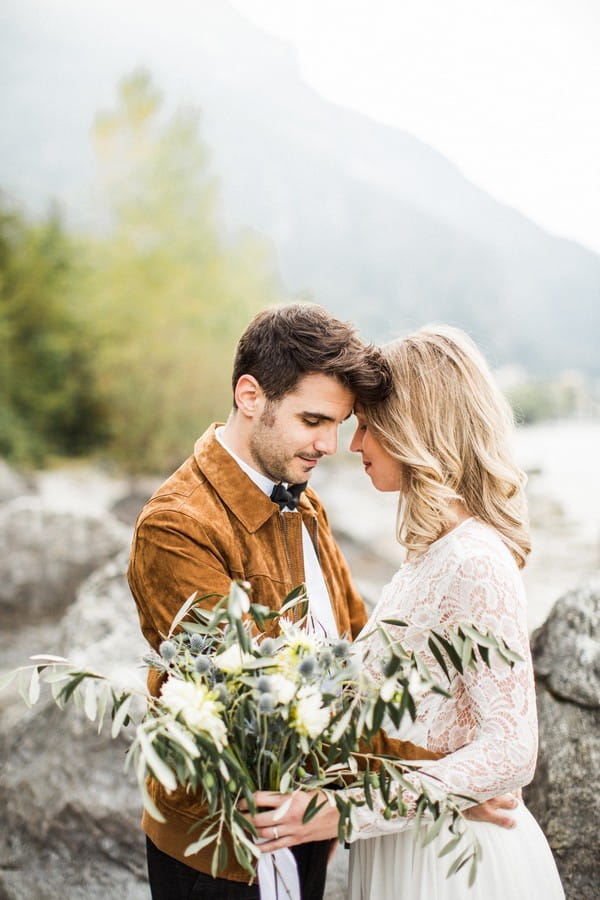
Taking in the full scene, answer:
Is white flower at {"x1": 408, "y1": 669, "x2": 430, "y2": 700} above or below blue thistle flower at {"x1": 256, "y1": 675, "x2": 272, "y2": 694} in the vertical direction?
below

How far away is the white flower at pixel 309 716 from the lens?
3.58 feet

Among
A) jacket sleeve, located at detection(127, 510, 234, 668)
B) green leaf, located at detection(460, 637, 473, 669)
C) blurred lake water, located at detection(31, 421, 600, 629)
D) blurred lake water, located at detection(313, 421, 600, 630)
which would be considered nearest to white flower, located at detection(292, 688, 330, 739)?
green leaf, located at detection(460, 637, 473, 669)

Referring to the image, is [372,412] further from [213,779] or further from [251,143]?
[251,143]

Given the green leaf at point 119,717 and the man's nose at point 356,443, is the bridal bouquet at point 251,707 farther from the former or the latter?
the man's nose at point 356,443

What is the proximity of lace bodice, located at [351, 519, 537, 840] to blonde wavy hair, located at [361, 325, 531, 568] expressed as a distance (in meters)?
0.05

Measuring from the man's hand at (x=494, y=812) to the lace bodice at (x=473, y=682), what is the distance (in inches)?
4.5

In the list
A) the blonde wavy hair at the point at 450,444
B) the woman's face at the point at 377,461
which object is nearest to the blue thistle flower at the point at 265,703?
the blonde wavy hair at the point at 450,444

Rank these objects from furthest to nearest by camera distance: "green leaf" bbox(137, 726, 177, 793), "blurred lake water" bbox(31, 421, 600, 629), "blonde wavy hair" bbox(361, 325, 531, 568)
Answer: "blurred lake water" bbox(31, 421, 600, 629) → "blonde wavy hair" bbox(361, 325, 531, 568) → "green leaf" bbox(137, 726, 177, 793)

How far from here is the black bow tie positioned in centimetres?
182

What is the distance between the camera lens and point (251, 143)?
1080 cm

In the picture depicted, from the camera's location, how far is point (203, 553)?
5.24 ft

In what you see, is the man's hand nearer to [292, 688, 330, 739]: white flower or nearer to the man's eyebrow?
[292, 688, 330, 739]: white flower

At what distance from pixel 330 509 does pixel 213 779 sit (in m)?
7.24

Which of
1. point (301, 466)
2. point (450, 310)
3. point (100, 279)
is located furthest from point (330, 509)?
point (301, 466)
